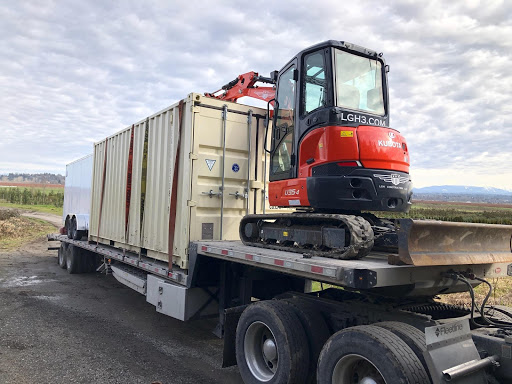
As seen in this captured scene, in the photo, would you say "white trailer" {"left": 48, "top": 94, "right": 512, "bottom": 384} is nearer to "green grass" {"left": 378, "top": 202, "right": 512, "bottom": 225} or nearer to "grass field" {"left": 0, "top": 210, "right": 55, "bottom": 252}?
"green grass" {"left": 378, "top": 202, "right": 512, "bottom": 225}

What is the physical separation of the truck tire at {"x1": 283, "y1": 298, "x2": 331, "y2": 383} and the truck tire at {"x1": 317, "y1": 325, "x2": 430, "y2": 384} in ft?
1.50

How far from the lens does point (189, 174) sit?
5953 mm

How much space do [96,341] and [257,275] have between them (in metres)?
2.74

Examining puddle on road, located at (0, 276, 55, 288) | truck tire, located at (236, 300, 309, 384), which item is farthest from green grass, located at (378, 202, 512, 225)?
puddle on road, located at (0, 276, 55, 288)

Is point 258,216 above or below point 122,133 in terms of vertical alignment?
below

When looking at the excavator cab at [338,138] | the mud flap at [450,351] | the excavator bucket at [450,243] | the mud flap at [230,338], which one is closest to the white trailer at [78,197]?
the mud flap at [230,338]

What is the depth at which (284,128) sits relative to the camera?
207 inches

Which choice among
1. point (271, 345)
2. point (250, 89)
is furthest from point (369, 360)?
point (250, 89)

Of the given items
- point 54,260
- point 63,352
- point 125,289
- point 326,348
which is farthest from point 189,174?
point 54,260

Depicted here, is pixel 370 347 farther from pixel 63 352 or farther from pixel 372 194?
pixel 63 352

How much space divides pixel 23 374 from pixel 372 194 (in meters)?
4.55

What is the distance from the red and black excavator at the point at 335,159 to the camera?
4.18 meters

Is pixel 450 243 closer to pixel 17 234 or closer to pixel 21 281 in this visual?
pixel 21 281

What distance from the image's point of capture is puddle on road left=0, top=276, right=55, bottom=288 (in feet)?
32.6
